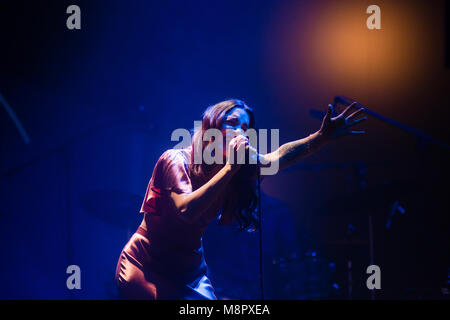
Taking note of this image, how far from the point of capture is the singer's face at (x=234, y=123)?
5.51 feet

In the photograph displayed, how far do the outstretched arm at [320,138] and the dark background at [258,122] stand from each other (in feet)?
5.22

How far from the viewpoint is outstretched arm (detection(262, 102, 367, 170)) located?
1.76 metres

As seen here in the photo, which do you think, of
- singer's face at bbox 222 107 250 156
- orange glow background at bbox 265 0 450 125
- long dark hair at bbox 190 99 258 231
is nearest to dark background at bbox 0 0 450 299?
orange glow background at bbox 265 0 450 125

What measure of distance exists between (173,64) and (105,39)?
67 centimetres

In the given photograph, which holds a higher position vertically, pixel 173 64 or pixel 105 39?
pixel 105 39

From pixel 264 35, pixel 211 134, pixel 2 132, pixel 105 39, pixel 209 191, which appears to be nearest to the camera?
pixel 209 191

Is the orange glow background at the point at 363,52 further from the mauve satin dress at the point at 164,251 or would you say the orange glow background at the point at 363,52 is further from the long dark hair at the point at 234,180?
the mauve satin dress at the point at 164,251

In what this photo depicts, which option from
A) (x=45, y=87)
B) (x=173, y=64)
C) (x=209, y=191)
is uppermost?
(x=173, y=64)

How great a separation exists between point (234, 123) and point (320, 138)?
16.8 inches

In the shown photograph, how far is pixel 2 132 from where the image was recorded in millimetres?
3164

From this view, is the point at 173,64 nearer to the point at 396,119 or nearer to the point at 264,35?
the point at 264,35

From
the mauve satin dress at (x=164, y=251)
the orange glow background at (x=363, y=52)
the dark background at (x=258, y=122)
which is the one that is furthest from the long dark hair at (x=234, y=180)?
the orange glow background at (x=363, y=52)

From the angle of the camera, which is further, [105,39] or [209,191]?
[105,39]
